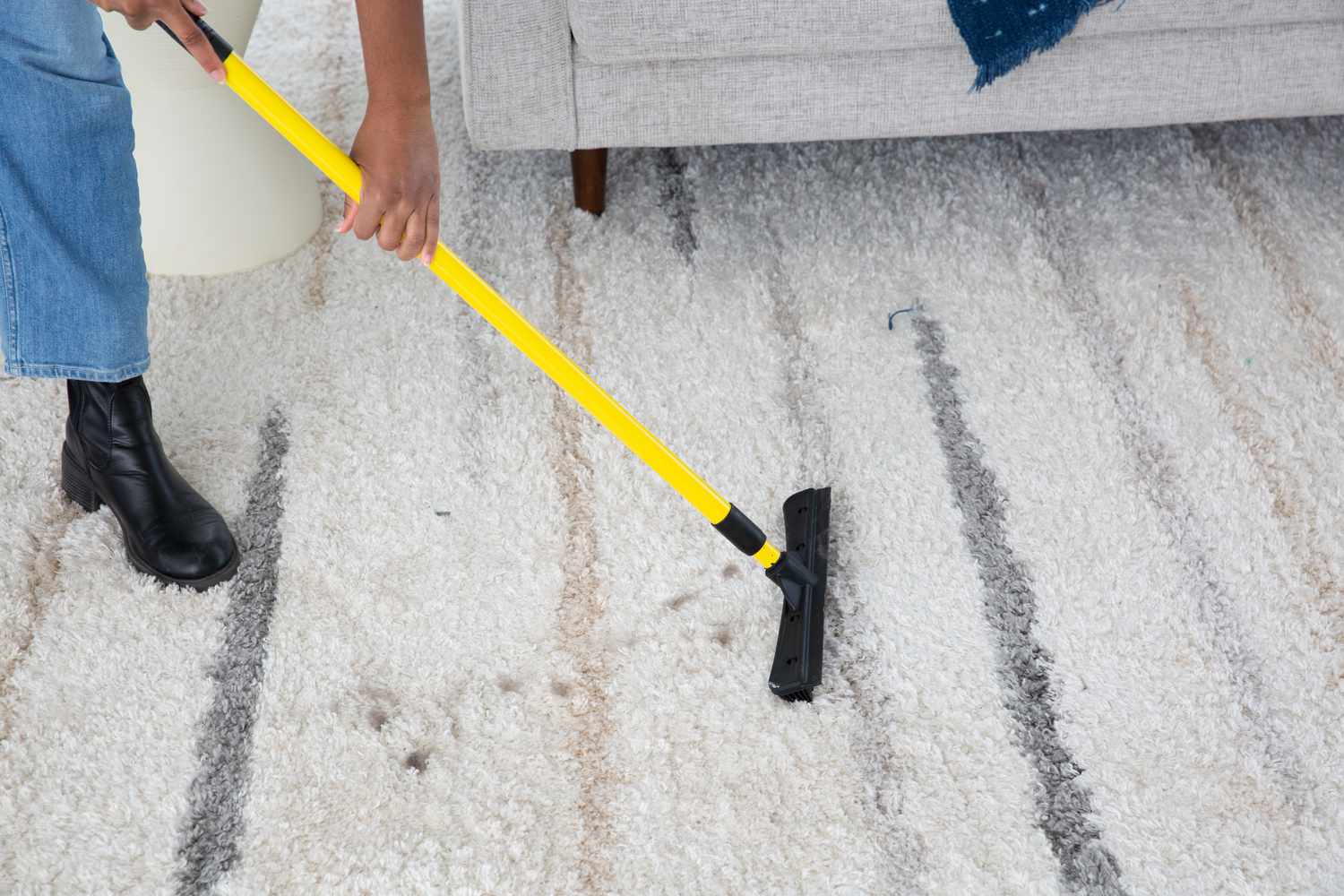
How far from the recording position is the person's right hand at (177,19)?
88 centimetres

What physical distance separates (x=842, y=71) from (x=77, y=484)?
91 cm

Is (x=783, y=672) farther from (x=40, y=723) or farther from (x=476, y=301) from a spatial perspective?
(x=40, y=723)

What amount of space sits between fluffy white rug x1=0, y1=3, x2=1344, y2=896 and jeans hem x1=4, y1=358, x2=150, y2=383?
186 millimetres

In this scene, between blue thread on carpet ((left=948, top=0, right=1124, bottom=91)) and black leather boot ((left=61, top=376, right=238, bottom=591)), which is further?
blue thread on carpet ((left=948, top=0, right=1124, bottom=91))

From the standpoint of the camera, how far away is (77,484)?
4.07 feet

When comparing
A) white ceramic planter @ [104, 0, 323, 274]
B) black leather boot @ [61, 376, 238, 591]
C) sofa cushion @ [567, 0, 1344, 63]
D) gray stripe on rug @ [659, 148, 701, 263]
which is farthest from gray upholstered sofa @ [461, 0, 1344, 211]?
black leather boot @ [61, 376, 238, 591]

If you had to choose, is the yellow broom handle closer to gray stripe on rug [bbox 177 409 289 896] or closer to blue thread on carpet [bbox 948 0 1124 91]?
gray stripe on rug [bbox 177 409 289 896]

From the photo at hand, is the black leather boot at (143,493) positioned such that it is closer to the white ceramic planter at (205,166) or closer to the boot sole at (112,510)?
the boot sole at (112,510)

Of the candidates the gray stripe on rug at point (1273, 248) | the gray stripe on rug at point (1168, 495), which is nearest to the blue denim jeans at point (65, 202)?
the gray stripe on rug at point (1168, 495)

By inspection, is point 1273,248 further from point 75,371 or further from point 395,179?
point 75,371

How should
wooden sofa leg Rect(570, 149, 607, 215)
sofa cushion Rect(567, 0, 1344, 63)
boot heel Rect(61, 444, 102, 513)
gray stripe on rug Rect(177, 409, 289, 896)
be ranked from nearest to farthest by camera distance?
gray stripe on rug Rect(177, 409, 289, 896), boot heel Rect(61, 444, 102, 513), sofa cushion Rect(567, 0, 1344, 63), wooden sofa leg Rect(570, 149, 607, 215)

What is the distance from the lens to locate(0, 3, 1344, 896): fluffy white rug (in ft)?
3.28

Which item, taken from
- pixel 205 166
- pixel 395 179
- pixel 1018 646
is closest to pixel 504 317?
pixel 395 179

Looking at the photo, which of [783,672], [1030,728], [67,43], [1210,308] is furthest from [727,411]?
[67,43]
